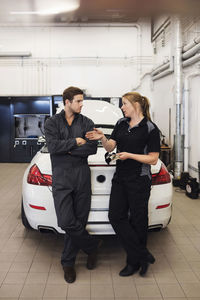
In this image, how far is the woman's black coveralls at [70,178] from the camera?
8.05ft

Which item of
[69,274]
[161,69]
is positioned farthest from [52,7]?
[161,69]

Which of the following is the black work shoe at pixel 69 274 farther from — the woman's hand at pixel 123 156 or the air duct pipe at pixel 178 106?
the air duct pipe at pixel 178 106

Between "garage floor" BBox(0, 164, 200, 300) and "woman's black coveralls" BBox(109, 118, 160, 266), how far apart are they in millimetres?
264

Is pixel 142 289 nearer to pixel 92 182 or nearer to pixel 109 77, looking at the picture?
pixel 92 182

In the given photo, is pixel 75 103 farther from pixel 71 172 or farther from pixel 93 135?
pixel 71 172

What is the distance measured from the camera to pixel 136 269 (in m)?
2.64

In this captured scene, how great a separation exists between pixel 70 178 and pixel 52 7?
2.07 meters

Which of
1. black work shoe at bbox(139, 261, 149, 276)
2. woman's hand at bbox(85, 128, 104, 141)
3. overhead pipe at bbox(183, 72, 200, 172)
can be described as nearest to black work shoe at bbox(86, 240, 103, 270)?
black work shoe at bbox(139, 261, 149, 276)

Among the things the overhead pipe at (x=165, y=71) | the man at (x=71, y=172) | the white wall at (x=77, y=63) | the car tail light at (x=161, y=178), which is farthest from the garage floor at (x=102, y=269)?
the white wall at (x=77, y=63)

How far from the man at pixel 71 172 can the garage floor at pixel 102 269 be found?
0.19 meters

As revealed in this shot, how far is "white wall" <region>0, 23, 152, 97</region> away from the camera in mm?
9680

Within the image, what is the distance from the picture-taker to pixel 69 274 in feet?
8.20

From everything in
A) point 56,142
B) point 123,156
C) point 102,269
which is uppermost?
point 56,142

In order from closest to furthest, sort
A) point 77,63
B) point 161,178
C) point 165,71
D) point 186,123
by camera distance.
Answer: point 161,178, point 186,123, point 165,71, point 77,63
